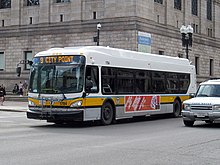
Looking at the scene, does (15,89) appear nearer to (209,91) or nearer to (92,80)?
(92,80)

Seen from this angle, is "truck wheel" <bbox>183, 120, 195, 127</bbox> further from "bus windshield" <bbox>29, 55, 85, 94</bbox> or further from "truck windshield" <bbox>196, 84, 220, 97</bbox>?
"bus windshield" <bbox>29, 55, 85, 94</bbox>

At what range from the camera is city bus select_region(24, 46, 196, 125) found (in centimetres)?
1664

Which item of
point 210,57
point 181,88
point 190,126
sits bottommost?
point 190,126

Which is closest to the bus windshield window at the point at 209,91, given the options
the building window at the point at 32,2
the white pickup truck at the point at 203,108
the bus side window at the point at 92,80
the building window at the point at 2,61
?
the white pickup truck at the point at 203,108

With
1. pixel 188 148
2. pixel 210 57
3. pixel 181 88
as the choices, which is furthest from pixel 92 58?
pixel 210 57

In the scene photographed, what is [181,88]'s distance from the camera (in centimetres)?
2467

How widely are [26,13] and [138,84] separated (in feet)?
108

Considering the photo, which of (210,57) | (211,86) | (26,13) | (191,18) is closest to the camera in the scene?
(211,86)

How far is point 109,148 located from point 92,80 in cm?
641

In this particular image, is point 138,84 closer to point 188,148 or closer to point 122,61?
point 122,61

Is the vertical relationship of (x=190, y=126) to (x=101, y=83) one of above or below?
below

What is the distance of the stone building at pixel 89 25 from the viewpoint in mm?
43750

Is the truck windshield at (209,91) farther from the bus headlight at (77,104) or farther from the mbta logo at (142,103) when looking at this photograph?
the bus headlight at (77,104)

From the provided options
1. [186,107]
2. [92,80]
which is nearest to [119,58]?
[92,80]
